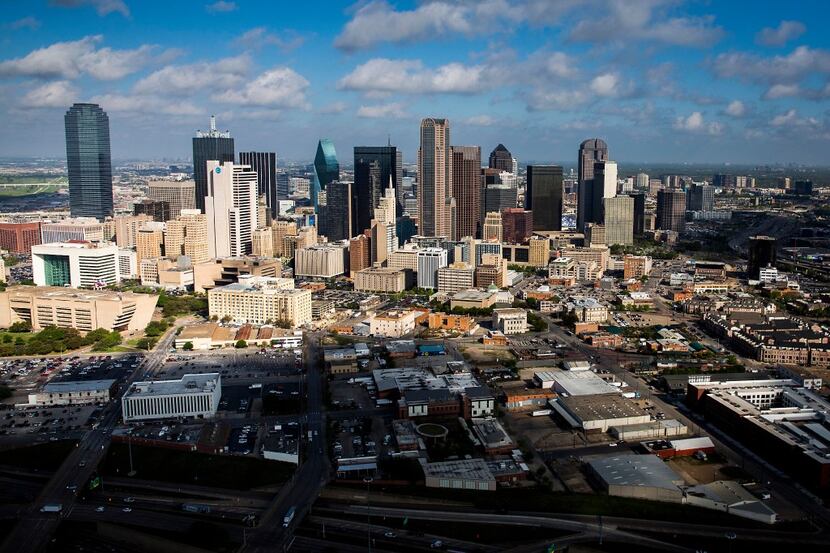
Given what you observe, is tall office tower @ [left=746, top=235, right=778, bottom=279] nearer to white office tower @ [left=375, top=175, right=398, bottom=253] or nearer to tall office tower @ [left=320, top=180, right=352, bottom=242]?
white office tower @ [left=375, top=175, right=398, bottom=253]

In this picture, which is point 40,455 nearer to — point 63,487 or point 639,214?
point 63,487

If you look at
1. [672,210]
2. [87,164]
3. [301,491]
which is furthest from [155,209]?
[301,491]

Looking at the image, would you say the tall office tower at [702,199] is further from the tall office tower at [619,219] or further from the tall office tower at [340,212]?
the tall office tower at [340,212]

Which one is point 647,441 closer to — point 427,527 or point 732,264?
point 427,527

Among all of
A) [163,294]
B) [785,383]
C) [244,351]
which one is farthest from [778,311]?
[163,294]

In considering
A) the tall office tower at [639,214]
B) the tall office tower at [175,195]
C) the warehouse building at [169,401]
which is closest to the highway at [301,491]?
the warehouse building at [169,401]

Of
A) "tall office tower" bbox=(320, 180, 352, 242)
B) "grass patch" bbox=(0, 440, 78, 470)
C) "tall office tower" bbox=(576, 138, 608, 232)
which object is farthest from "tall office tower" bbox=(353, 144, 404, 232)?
"grass patch" bbox=(0, 440, 78, 470)
